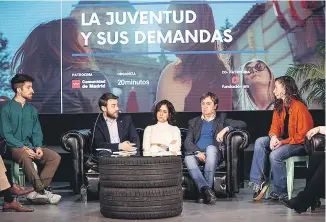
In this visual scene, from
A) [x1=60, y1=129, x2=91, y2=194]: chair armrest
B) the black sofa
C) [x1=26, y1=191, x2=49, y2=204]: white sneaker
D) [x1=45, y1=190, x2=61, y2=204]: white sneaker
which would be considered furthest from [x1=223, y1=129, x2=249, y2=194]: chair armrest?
[x1=26, y1=191, x2=49, y2=204]: white sneaker

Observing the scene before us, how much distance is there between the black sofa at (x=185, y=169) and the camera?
597 centimetres

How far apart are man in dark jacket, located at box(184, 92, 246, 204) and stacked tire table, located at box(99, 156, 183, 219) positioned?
2.96 feet

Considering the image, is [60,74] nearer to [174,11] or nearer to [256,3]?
[174,11]

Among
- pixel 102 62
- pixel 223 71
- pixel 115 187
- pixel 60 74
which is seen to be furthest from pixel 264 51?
pixel 115 187

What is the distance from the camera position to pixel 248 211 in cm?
523

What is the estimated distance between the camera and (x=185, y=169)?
19.8 ft

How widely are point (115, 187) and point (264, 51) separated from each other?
10.1ft

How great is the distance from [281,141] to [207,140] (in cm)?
75

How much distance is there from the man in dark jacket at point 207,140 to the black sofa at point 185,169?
86mm

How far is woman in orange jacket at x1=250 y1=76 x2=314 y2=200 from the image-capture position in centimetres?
574

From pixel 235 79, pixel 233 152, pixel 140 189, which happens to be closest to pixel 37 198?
pixel 140 189

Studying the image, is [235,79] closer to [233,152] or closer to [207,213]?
[233,152]

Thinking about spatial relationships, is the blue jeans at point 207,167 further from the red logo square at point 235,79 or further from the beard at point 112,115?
the red logo square at point 235,79

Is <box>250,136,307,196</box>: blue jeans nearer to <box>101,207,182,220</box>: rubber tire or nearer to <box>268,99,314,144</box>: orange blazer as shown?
<box>268,99,314,144</box>: orange blazer
